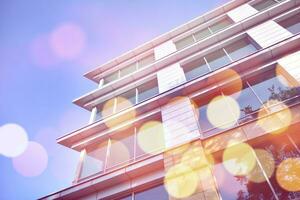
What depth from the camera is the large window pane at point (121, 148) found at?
11.2m

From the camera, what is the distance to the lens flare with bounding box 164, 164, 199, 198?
24.7ft

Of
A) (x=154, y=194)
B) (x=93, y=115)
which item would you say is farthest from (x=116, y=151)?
(x=93, y=115)

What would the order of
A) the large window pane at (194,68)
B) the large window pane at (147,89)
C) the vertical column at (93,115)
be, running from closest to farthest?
the large window pane at (194,68)
the vertical column at (93,115)
the large window pane at (147,89)

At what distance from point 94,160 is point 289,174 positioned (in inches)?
363

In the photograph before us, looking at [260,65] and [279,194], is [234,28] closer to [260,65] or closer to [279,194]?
[260,65]

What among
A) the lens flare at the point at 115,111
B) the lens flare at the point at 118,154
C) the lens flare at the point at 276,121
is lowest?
the lens flare at the point at 276,121

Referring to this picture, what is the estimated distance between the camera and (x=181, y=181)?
310 inches

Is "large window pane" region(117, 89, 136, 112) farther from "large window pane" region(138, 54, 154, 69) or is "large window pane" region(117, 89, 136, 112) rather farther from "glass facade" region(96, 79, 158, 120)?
"large window pane" region(138, 54, 154, 69)

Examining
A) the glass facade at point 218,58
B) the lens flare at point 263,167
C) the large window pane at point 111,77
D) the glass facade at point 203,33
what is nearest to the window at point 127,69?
the large window pane at point 111,77

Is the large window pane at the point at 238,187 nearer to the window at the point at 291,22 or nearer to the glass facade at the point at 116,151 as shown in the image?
the glass facade at the point at 116,151

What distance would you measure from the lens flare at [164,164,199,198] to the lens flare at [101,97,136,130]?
191 inches

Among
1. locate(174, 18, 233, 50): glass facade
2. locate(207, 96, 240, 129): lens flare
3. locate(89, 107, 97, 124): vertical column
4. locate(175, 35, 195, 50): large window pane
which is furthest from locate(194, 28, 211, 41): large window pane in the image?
locate(89, 107, 97, 124): vertical column

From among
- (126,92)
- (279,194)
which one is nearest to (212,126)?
(279,194)

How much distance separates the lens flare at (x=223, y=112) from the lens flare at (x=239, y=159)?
143 cm
